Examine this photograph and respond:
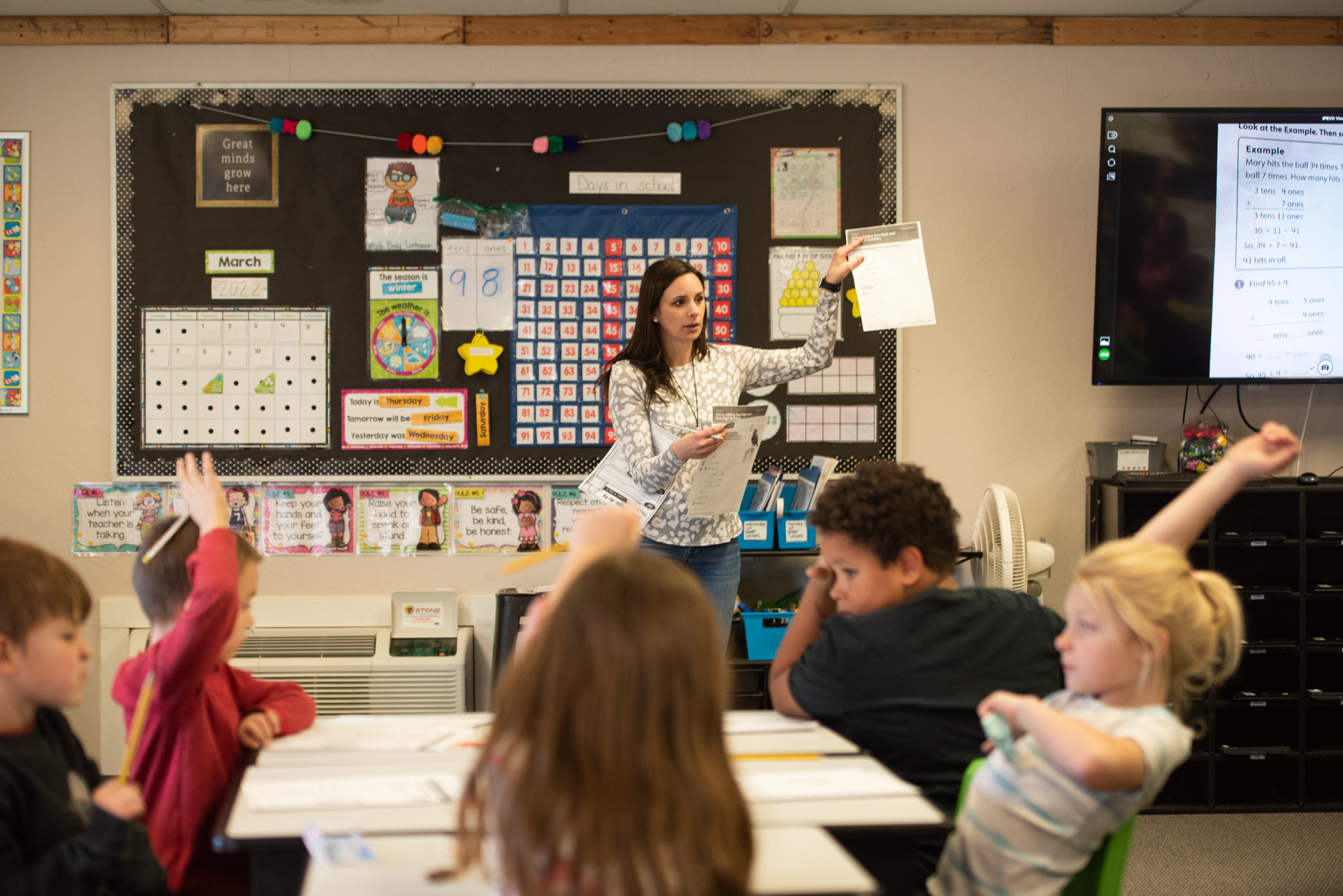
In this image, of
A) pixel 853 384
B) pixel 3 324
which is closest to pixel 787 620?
pixel 853 384

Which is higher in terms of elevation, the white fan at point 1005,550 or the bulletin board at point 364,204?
the bulletin board at point 364,204

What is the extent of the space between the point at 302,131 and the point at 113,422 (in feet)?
3.93

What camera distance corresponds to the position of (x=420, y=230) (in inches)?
139

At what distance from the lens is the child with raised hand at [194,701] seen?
4.70 ft

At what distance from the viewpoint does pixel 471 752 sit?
1521 mm

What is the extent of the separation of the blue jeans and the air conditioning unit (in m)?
1.05

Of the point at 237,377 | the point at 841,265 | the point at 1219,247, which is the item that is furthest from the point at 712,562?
the point at 1219,247

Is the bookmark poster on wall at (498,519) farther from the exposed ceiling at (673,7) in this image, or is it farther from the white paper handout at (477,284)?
the exposed ceiling at (673,7)

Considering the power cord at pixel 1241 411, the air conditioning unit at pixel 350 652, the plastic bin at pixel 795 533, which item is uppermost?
the power cord at pixel 1241 411

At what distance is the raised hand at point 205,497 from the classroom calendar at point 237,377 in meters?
2.06

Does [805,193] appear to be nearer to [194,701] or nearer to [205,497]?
[205,497]

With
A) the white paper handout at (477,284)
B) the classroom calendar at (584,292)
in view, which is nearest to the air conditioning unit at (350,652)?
the classroom calendar at (584,292)

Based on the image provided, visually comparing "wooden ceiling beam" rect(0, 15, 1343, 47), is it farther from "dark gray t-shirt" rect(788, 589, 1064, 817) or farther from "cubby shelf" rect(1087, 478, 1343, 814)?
"dark gray t-shirt" rect(788, 589, 1064, 817)

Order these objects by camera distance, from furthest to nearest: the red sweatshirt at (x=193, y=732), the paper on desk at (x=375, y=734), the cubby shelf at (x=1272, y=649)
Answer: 1. the cubby shelf at (x=1272, y=649)
2. the paper on desk at (x=375, y=734)
3. the red sweatshirt at (x=193, y=732)
